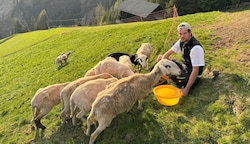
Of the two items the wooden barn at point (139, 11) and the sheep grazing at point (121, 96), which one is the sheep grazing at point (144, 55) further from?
the wooden barn at point (139, 11)

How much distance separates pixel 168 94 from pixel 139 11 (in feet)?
149

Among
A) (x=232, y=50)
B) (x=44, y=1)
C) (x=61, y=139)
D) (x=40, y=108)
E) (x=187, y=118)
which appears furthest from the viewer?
(x=44, y=1)

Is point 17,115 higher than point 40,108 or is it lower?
lower

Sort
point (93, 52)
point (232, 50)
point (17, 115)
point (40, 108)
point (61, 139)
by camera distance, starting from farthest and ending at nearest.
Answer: point (93, 52), point (17, 115), point (232, 50), point (40, 108), point (61, 139)

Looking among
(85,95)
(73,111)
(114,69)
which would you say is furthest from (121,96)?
(114,69)

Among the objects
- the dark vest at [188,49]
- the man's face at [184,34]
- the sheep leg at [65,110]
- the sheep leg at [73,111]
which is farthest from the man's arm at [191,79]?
the sheep leg at [65,110]

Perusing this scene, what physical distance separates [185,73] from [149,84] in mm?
1427

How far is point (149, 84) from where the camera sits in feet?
28.9

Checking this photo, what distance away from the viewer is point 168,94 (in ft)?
30.4

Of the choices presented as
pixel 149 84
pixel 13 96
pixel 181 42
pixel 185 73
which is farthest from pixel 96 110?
pixel 13 96

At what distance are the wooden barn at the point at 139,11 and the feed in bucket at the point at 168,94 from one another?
4119 centimetres

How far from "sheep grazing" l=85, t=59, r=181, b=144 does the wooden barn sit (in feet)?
137

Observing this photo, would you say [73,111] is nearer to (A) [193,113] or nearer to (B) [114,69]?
(B) [114,69]

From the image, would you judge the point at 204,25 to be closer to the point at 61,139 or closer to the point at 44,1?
the point at 61,139
